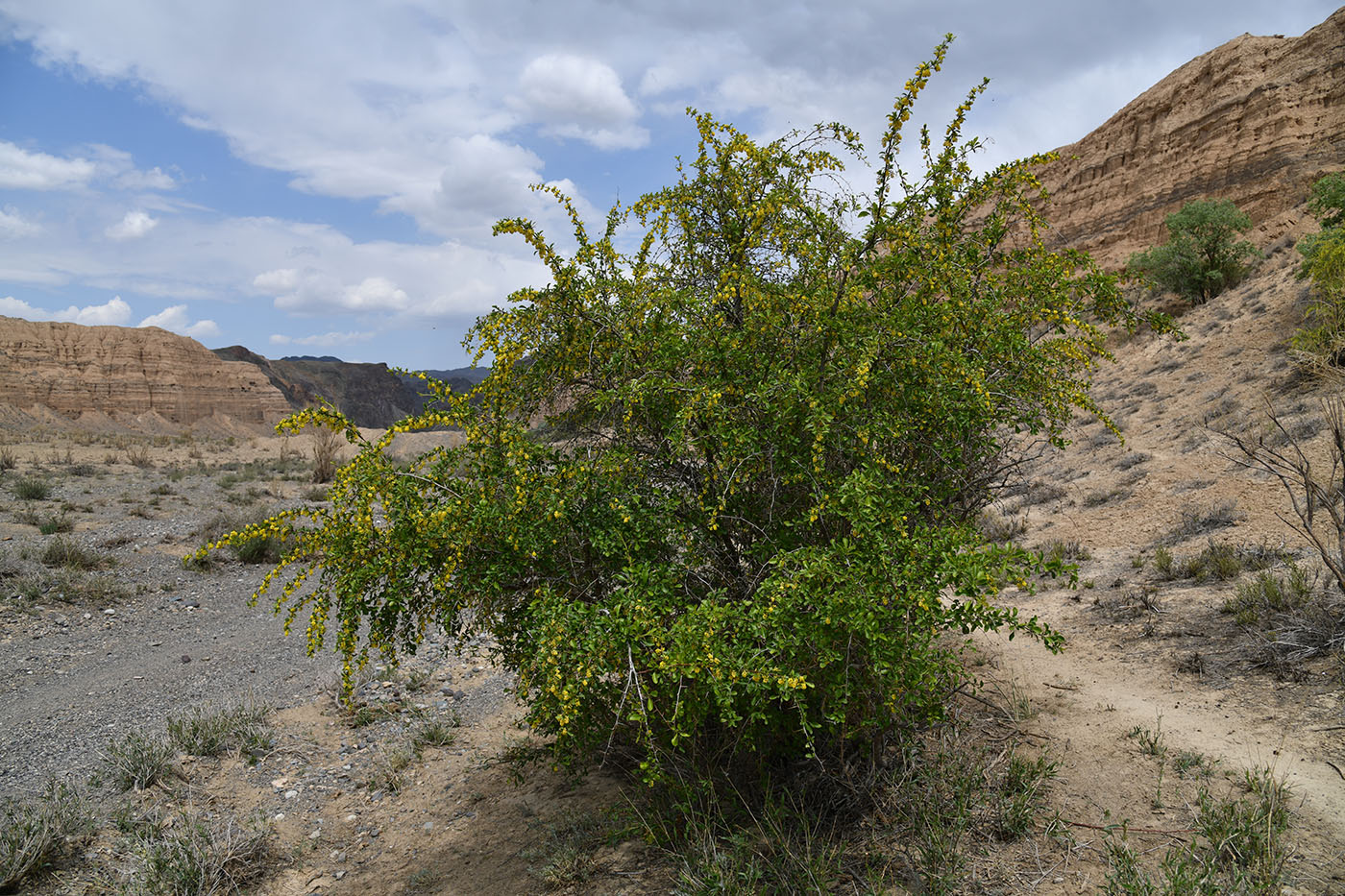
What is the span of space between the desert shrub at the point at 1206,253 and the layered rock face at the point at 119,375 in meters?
60.1

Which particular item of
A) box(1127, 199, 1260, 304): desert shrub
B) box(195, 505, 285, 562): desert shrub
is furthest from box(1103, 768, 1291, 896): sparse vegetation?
box(1127, 199, 1260, 304): desert shrub

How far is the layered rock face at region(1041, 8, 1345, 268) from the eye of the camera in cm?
2484

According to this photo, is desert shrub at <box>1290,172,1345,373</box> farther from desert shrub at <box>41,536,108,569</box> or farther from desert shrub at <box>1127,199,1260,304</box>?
desert shrub at <box>41,536,108,569</box>

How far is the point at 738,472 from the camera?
12.5 ft

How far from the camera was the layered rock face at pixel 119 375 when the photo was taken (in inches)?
1945

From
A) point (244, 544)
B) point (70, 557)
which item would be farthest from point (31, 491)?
point (244, 544)

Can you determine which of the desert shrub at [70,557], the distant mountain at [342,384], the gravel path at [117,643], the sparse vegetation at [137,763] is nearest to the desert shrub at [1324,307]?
the sparse vegetation at [137,763]

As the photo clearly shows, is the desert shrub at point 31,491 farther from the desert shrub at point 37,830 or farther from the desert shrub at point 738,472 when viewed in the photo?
the desert shrub at point 738,472

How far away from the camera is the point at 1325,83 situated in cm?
2544

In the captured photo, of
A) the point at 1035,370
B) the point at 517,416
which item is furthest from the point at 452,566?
the point at 1035,370

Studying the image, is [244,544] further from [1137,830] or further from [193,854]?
[1137,830]

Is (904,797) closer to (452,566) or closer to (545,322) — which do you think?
(452,566)

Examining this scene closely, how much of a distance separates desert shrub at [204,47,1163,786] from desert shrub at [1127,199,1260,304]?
21617 mm

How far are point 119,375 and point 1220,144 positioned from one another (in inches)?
2540
